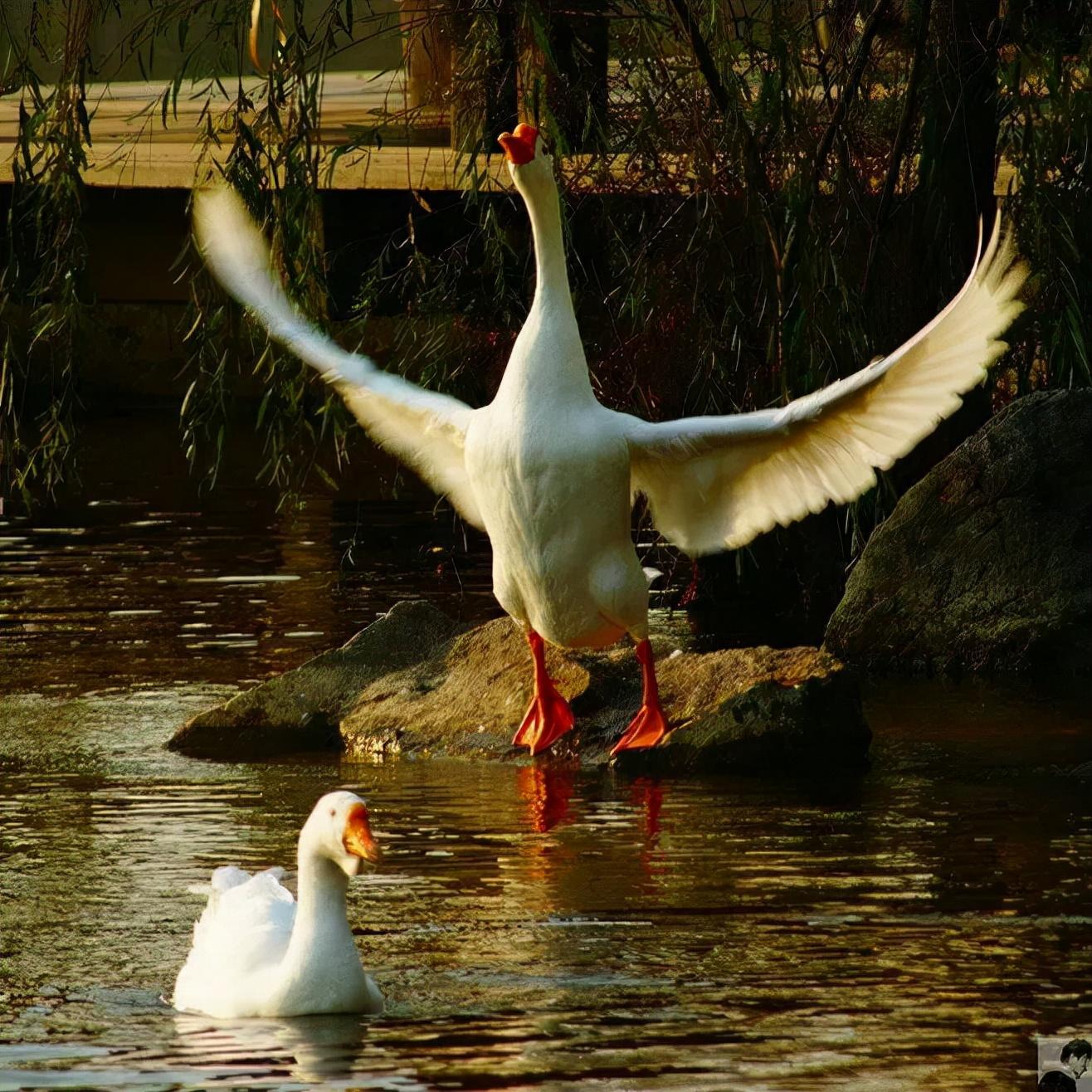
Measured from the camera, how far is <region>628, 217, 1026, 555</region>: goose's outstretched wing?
20.9 ft

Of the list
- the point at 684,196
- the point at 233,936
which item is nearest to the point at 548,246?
the point at 684,196

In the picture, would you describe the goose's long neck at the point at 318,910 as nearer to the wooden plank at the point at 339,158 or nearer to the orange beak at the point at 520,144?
the wooden plank at the point at 339,158

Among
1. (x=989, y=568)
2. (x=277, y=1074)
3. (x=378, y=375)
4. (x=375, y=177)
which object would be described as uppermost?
(x=375, y=177)

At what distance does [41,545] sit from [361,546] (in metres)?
1.62

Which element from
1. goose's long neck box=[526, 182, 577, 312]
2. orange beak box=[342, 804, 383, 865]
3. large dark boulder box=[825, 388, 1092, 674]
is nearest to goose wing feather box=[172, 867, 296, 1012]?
orange beak box=[342, 804, 383, 865]

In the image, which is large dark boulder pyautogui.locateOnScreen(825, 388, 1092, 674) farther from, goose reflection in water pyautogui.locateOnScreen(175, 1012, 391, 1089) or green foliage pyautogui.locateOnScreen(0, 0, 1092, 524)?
goose reflection in water pyautogui.locateOnScreen(175, 1012, 391, 1089)

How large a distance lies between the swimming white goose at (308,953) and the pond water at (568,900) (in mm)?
54

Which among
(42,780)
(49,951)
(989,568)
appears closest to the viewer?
(49,951)

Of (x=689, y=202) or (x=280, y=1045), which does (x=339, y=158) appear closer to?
(x=689, y=202)

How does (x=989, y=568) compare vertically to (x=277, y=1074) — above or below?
above

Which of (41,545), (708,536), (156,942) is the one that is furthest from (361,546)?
(156,942)

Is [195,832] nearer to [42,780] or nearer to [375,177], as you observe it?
[42,780]

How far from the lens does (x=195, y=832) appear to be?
695 cm

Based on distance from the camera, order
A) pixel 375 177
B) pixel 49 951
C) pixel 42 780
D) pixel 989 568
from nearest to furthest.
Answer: pixel 49 951, pixel 42 780, pixel 989 568, pixel 375 177
